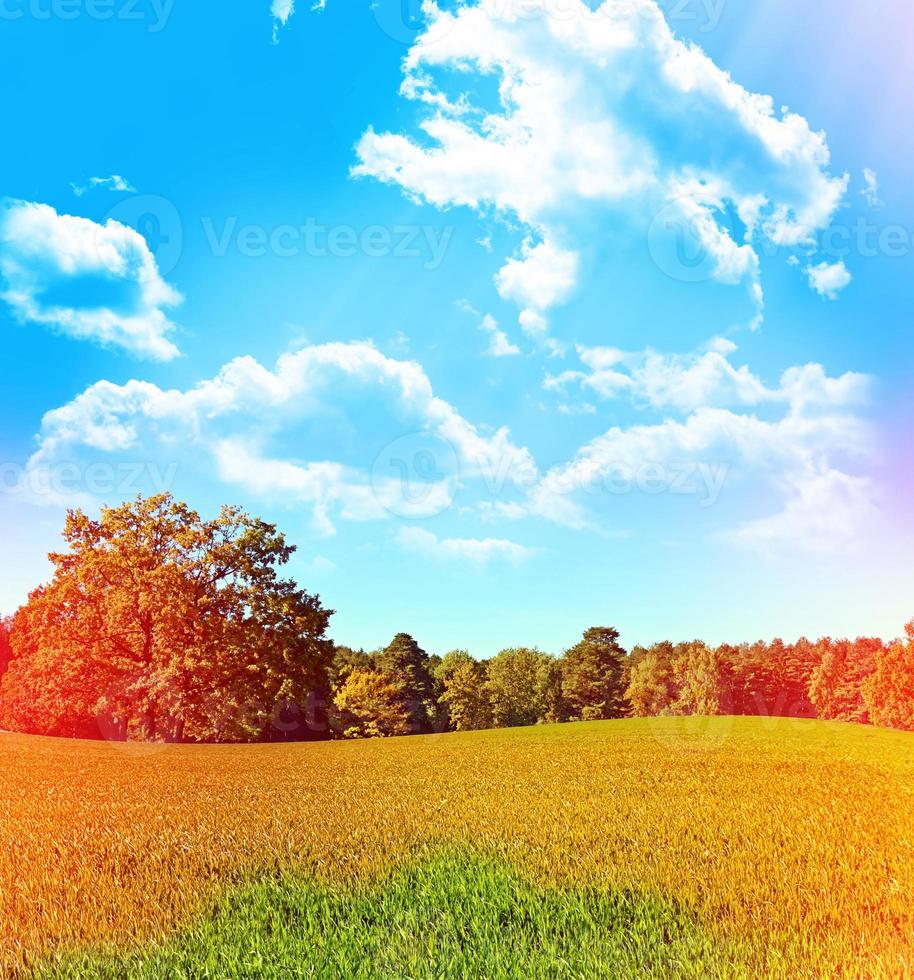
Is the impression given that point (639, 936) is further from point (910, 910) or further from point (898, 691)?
point (898, 691)

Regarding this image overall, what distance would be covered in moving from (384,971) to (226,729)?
40232 millimetres

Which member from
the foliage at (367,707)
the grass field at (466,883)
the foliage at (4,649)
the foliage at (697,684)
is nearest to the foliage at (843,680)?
the foliage at (697,684)

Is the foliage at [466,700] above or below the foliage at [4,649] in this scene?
below

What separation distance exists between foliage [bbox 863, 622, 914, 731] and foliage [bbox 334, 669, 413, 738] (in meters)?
49.0

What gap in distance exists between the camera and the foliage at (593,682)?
8756 cm

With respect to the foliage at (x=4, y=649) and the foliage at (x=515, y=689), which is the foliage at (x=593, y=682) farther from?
the foliage at (x=4, y=649)

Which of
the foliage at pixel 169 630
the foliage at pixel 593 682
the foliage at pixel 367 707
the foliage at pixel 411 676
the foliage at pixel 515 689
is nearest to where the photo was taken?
the foliage at pixel 169 630

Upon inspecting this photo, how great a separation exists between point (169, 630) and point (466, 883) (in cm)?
3620

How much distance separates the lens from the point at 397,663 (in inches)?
3238

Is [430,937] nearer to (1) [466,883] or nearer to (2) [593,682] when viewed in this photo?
(1) [466,883]

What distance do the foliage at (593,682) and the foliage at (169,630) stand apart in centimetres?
5438

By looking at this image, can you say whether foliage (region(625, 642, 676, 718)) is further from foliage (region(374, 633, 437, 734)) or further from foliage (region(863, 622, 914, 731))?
foliage (region(374, 633, 437, 734))

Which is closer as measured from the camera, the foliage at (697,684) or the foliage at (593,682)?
the foliage at (697,684)

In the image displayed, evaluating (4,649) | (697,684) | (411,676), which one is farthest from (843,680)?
(4,649)
